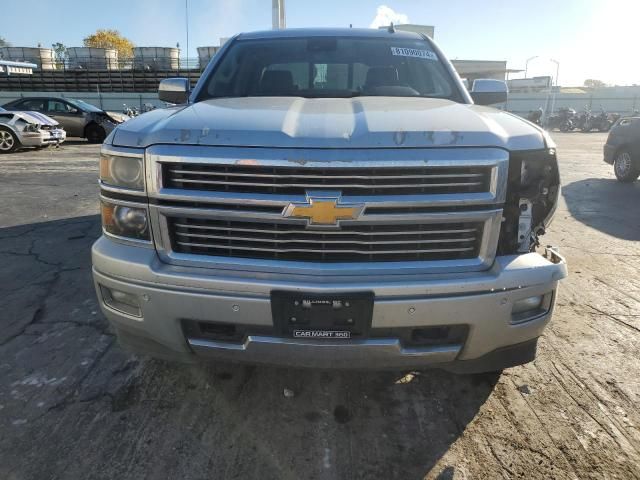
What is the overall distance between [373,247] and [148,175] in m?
1.01

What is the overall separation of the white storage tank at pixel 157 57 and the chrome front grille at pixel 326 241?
46.8 m

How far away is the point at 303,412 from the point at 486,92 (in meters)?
2.70

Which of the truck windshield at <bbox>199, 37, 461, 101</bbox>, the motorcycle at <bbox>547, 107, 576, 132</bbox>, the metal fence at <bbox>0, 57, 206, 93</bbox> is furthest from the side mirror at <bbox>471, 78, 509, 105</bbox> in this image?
the metal fence at <bbox>0, 57, 206, 93</bbox>

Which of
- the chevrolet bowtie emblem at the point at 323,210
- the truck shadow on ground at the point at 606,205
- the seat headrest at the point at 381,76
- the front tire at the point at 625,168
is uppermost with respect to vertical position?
the seat headrest at the point at 381,76

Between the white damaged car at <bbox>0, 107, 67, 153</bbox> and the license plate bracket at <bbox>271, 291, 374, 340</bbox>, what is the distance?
13.7 m

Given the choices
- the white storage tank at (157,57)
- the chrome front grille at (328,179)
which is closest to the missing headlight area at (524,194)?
the chrome front grille at (328,179)

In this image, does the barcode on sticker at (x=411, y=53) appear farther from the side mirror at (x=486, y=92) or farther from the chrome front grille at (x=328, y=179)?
the chrome front grille at (x=328, y=179)

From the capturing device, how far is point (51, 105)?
1590 centimetres

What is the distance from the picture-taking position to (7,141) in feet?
42.0

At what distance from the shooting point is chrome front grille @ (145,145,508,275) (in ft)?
6.21

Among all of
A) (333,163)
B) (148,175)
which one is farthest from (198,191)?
(333,163)

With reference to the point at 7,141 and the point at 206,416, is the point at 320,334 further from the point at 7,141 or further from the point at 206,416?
the point at 7,141

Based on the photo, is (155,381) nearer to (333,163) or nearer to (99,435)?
(99,435)

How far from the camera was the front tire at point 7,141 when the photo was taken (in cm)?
1264
